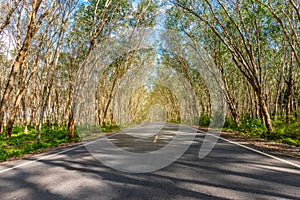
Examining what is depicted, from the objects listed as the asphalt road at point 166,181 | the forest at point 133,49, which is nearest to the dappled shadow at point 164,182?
the asphalt road at point 166,181

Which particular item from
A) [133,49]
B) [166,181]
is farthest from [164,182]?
[133,49]

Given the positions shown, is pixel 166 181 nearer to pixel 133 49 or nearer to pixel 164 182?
pixel 164 182

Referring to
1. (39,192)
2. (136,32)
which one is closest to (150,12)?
(136,32)

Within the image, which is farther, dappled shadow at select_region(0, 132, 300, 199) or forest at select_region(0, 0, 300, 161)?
forest at select_region(0, 0, 300, 161)

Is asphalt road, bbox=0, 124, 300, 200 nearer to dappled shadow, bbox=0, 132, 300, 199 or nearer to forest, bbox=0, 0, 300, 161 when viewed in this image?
dappled shadow, bbox=0, 132, 300, 199

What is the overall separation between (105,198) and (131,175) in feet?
5.11

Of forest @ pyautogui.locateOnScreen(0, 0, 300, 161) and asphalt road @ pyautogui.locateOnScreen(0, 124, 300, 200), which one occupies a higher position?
forest @ pyautogui.locateOnScreen(0, 0, 300, 161)

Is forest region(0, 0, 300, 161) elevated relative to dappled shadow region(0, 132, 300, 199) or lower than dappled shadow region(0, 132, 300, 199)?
elevated

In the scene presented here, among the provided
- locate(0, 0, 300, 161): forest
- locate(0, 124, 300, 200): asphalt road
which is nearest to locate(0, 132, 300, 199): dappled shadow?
locate(0, 124, 300, 200): asphalt road

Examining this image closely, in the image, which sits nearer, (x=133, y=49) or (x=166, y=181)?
(x=166, y=181)

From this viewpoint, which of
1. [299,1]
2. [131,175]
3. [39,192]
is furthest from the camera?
[299,1]

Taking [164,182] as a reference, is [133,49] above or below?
above

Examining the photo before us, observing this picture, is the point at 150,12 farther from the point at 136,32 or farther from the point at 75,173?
the point at 75,173

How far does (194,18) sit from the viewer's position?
20.1 m
